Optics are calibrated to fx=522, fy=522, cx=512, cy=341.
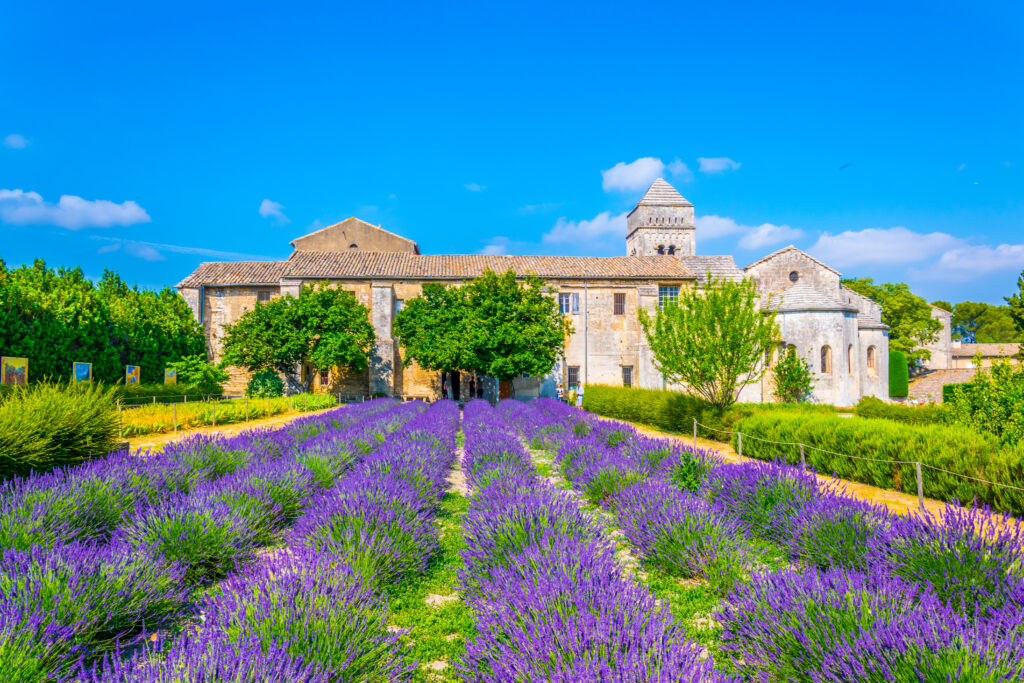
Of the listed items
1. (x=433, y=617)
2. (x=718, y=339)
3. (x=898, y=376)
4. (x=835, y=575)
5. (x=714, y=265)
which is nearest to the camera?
(x=835, y=575)

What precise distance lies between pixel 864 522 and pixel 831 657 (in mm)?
2459

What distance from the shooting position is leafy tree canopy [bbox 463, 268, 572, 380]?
2252 centimetres

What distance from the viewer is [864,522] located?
4238 mm

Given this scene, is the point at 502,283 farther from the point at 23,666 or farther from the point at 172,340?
the point at 23,666

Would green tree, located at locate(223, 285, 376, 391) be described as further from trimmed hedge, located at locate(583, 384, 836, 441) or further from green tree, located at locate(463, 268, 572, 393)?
trimmed hedge, located at locate(583, 384, 836, 441)

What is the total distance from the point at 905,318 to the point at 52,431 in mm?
46063

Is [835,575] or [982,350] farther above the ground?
[982,350]

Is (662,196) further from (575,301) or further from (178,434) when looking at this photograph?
(178,434)

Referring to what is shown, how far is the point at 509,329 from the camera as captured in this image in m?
22.5

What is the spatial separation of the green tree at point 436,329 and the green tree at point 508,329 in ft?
1.14

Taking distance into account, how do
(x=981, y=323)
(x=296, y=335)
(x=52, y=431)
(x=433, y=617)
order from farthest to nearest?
(x=981, y=323)
(x=296, y=335)
(x=52, y=431)
(x=433, y=617)

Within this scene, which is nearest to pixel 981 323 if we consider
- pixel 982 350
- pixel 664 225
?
pixel 982 350

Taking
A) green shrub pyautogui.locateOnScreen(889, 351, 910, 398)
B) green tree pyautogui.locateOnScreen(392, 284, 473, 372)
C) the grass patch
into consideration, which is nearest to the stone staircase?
green shrub pyautogui.locateOnScreen(889, 351, 910, 398)

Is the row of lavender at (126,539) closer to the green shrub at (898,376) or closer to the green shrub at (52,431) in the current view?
the green shrub at (52,431)
